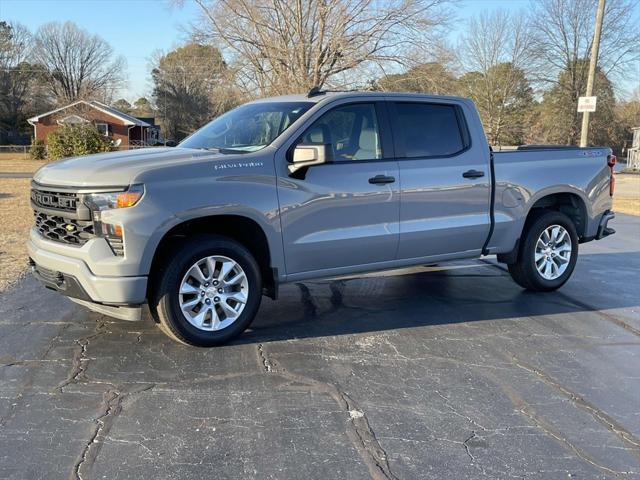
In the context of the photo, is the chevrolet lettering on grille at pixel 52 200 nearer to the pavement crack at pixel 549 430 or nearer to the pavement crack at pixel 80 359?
the pavement crack at pixel 80 359

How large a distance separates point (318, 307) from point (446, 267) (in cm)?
254

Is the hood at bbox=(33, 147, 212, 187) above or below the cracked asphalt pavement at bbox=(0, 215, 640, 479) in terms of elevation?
above

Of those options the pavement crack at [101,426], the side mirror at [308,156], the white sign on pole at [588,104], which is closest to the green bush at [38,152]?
the white sign on pole at [588,104]

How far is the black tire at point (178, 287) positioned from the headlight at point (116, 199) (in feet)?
1.82

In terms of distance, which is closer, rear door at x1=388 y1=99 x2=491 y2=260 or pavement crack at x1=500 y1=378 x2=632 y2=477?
pavement crack at x1=500 y1=378 x2=632 y2=477

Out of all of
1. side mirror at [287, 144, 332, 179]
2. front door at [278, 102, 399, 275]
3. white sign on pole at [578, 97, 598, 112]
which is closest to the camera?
side mirror at [287, 144, 332, 179]

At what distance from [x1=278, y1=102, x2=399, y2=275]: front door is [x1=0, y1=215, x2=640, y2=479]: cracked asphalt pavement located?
695 mm

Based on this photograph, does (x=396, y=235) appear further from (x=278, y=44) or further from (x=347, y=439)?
(x=278, y=44)

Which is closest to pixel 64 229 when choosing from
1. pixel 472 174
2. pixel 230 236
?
pixel 230 236

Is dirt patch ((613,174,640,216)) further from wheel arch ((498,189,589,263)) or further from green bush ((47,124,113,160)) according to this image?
green bush ((47,124,113,160))

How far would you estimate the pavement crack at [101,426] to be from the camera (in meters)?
3.03

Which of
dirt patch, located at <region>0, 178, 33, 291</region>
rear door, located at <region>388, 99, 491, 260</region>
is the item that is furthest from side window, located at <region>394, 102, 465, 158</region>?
dirt patch, located at <region>0, 178, 33, 291</region>

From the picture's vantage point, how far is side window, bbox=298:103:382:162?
5109mm

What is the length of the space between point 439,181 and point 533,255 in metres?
1.63
